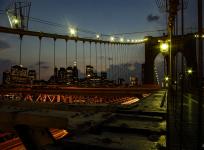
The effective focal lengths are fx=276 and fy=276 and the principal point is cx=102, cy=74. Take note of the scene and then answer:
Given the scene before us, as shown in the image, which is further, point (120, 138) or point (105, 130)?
point (105, 130)

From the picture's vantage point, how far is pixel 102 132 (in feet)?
9.86

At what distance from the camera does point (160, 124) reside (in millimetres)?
3494

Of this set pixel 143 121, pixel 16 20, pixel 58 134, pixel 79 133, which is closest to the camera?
pixel 79 133

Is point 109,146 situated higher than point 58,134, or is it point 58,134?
point 109,146

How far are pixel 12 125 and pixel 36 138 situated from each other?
0.45m

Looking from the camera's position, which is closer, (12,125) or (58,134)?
(12,125)

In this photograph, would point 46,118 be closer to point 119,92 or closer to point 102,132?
point 102,132

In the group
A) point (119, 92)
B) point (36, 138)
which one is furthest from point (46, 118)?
point (119, 92)

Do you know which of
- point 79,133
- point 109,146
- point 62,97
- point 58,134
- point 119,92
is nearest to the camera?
point 109,146

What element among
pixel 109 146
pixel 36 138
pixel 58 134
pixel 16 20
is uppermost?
pixel 16 20

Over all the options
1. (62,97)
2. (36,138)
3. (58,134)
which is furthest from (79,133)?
(62,97)

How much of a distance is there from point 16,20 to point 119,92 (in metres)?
28.4

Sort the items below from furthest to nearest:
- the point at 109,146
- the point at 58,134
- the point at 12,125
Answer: the point at 58,134
the point at 12,125
the point at 109,146

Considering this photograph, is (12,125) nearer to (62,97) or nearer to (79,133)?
(79,133)
